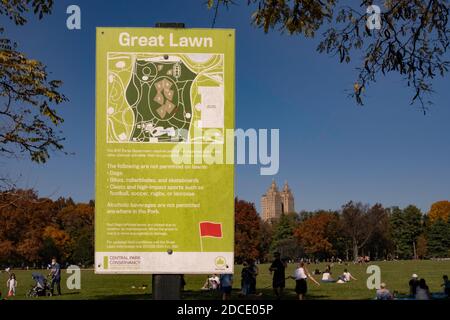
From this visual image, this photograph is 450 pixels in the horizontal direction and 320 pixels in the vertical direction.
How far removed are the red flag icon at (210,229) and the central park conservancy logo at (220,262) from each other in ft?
0.66

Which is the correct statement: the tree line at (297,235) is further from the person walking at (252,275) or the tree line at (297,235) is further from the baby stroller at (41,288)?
the person walking at (252,275)

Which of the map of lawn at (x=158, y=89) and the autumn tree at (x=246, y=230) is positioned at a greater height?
the map of lawn at (x=158, y=89)

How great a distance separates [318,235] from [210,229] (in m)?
132

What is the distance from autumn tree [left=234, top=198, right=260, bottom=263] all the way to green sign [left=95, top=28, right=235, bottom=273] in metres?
106

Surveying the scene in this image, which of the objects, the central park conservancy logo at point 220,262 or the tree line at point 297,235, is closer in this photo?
the central park conservancy logo at point 220,262

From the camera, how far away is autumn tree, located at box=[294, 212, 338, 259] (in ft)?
434

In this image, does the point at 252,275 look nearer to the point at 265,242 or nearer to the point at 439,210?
the point at 265,242

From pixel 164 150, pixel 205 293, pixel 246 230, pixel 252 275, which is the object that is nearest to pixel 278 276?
pixel 252 275

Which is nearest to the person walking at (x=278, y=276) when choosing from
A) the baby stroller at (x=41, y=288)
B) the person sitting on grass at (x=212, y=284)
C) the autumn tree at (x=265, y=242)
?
the person sitting on grass at (x=212, y=284)

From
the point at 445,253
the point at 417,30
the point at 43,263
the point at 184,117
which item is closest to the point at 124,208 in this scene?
the point at 184,117

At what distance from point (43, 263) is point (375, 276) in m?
108

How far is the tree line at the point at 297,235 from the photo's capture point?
97625mm
